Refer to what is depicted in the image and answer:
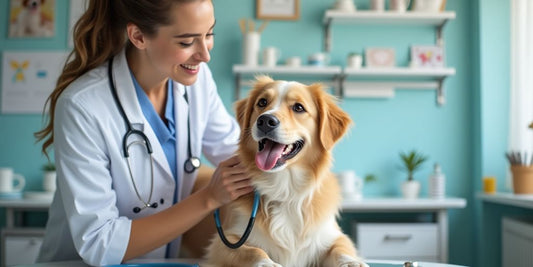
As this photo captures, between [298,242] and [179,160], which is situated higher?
[179,160]

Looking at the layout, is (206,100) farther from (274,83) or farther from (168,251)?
(168,251)

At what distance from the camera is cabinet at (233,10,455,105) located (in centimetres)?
342

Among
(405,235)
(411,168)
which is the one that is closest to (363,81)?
(411,168)

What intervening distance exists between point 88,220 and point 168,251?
369 mm

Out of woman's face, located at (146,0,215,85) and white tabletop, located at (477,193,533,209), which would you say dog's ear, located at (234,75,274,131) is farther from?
white tabletop, located at (477,193,533,209)

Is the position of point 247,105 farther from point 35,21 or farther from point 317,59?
point 35,21

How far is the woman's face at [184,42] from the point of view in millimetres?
1374

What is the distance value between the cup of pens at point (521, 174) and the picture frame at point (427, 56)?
0.99 m

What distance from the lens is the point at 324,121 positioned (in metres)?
1.39

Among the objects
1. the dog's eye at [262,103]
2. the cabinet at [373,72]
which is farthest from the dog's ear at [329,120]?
the cabinet at [373,72]

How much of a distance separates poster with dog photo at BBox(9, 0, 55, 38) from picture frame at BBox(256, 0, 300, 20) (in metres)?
1.67

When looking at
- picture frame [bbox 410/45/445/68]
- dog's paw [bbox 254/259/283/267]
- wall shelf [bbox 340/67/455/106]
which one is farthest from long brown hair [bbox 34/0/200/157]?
picture frame [bbox 410/45/445/68]

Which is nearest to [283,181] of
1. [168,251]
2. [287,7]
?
[168,251]

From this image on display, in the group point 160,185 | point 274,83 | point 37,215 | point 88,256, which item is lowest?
point 37,215
